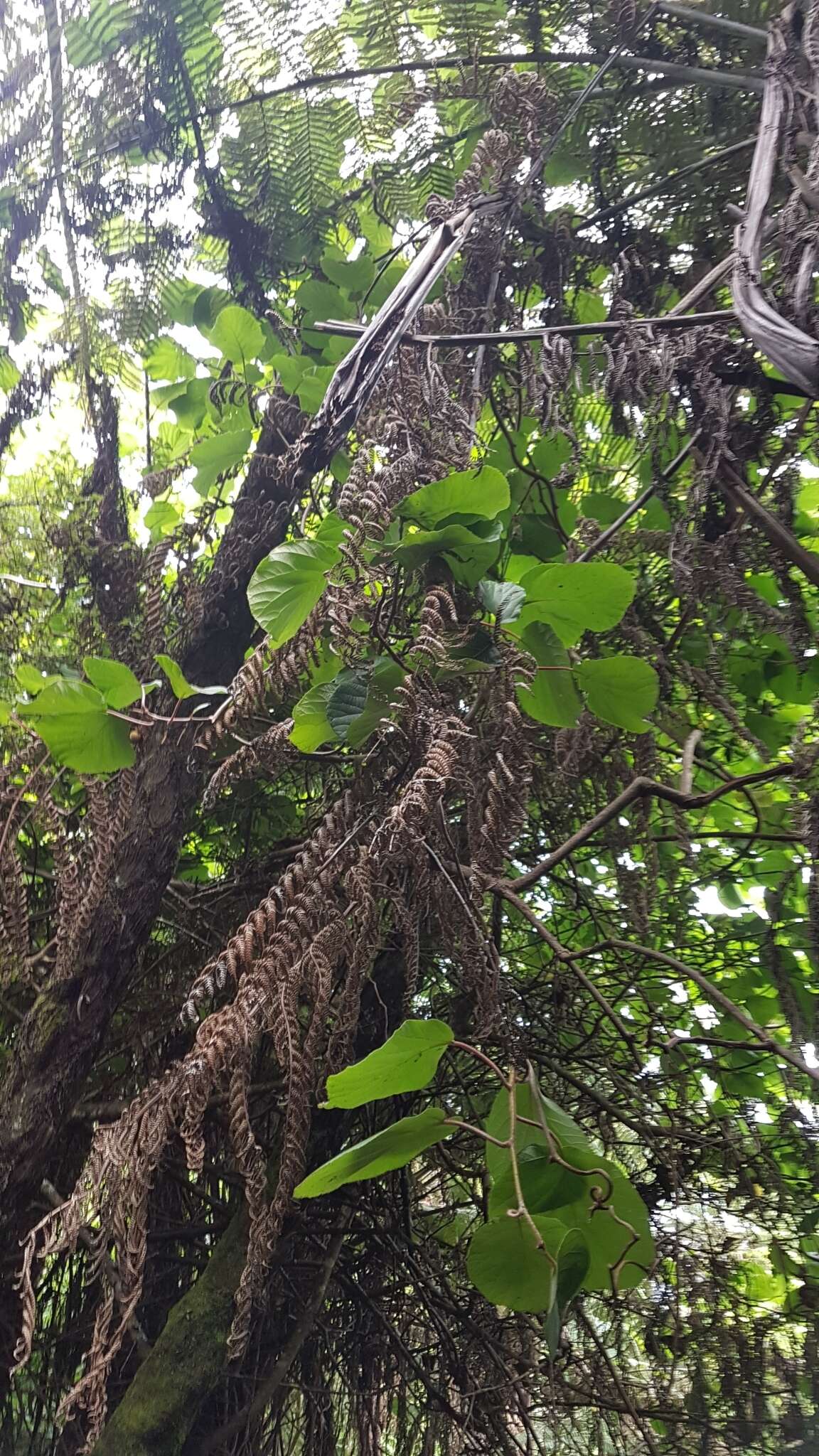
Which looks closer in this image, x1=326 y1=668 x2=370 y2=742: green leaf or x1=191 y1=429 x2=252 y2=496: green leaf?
x1=326 y1=668 x2=370 y2=742: green leaf

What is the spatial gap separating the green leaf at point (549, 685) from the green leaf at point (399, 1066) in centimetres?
29

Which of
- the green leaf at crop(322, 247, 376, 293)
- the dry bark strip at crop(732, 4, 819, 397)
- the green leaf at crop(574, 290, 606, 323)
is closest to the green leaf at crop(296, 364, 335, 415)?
the green leaf at crop(322, 247, 376, 293)

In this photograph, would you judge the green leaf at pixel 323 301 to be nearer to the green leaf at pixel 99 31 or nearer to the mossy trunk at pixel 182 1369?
→ the green leaf at pixel 99 31

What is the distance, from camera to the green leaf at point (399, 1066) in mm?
443

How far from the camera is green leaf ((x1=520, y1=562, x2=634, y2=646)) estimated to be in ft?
1.98

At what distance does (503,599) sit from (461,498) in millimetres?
91

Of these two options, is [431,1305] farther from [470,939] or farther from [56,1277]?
[470,939]

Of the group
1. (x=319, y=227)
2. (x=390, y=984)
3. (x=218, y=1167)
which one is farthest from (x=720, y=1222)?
(x=319, y=227)

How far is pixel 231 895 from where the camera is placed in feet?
3.62

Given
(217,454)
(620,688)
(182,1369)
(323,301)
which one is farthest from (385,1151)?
(323,301)

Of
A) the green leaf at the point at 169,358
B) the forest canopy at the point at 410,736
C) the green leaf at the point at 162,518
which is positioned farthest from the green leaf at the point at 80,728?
the green leaf at the point at 169,358

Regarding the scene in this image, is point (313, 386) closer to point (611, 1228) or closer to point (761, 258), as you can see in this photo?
point (761, 258)

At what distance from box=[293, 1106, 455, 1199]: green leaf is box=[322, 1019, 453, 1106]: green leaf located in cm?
2

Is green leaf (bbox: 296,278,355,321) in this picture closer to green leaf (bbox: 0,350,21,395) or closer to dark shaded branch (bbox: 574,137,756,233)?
dark shaded branch (bbox: 574,137,756,233)
